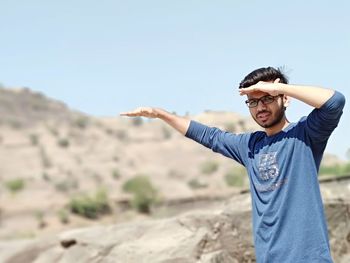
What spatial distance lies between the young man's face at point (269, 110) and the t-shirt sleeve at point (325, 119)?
0.19m

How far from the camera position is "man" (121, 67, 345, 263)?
2.74 meters

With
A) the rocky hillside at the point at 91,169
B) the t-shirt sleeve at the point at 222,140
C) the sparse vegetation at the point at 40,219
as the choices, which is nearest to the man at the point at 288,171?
the t-shirt sleeve at the point at 222,140

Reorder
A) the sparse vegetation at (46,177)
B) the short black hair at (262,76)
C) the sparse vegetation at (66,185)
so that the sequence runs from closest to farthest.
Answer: the short black hair at (262,76)
the sparse vegetation at (66,185)
the sparse vegetation at (46,177)

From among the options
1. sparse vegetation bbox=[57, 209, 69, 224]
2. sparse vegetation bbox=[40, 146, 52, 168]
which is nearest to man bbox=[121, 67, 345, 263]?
sparse vegetation bbox=[57, 209, 69, 224]

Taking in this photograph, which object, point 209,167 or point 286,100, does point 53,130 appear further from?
point 286,100

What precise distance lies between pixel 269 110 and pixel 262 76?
190 millimetres

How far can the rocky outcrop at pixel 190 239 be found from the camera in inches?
231

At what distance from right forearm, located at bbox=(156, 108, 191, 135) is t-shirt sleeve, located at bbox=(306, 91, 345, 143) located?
851mm

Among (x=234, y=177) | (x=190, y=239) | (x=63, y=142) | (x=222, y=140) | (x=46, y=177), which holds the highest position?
(x=63, y=142)

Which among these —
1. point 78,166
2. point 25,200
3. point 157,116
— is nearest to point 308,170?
point 157,116

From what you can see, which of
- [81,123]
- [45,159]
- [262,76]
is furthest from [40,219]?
[262,76]

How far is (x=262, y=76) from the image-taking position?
3094mm

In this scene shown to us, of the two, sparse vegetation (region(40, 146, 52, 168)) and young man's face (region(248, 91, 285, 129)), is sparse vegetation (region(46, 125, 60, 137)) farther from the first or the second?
young man's face (region(248, 91, 285, 129))

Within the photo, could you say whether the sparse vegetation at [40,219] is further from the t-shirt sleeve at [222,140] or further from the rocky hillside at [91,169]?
the t-shirt sleeve at [222,140]
